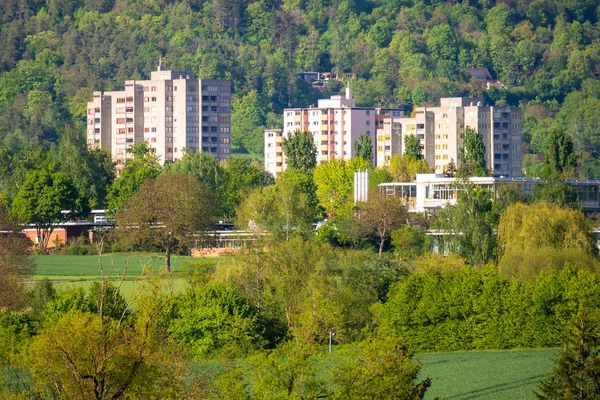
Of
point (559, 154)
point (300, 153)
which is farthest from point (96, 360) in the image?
point (300, 153)

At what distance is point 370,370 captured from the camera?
Result: 43281mm

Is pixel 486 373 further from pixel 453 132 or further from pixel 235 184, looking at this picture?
pixel 453 132

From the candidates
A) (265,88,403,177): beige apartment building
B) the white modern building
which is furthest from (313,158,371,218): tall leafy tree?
(265,88,403,177): beige apartment building

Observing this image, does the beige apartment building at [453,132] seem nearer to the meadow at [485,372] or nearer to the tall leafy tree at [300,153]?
the tall leafy tree at [300,153]

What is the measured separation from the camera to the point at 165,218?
10581 centimetres

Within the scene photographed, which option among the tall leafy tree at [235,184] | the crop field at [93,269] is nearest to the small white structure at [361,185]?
the tall leafy tree at [235,184]

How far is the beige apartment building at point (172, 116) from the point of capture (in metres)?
190

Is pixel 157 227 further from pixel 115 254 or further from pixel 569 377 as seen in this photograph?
pixel 569 377

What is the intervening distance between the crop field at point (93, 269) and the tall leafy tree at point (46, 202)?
895cm

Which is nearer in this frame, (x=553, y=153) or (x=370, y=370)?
(x=370, y=370)

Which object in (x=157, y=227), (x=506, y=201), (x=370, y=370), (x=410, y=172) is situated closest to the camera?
(x=370, y=370)

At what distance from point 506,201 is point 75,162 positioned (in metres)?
48.5

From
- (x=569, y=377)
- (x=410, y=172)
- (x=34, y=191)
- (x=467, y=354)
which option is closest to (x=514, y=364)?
(x=467, y=354)

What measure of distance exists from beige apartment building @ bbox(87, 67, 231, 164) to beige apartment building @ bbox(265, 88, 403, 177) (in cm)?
692
